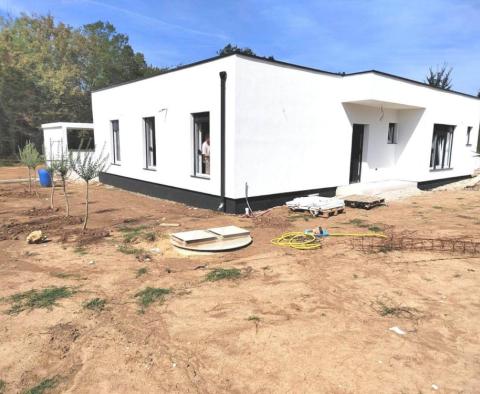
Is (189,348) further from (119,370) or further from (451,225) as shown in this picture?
(451,225)

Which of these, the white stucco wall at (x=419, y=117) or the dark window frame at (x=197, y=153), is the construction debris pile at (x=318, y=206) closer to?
the dark window frame at (x=197, y=153)

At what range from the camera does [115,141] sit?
1517 centimetres

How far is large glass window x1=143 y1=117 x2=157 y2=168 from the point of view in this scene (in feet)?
41.8

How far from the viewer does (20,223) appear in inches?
336

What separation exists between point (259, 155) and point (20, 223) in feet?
20.8

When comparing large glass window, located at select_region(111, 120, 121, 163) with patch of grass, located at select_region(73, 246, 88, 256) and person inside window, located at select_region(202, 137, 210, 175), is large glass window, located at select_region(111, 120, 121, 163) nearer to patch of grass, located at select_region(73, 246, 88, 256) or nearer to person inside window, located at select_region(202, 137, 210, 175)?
person inside window, located at select_region(202, 137, 210, 175)

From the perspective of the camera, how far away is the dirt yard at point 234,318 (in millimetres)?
2943

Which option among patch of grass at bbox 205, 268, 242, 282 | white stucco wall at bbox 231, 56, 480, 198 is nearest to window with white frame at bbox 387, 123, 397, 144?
white stucco wall at bbox 231, 56, 480, 198

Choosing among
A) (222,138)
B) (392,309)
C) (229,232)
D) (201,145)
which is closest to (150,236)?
(229,232)

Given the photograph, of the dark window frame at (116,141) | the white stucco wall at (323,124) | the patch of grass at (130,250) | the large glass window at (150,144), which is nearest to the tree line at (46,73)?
the dark window frame at (116,141)

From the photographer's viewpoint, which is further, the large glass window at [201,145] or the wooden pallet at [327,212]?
the large glass window at [201,145]

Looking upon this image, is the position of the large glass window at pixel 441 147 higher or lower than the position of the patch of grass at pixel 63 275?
higher

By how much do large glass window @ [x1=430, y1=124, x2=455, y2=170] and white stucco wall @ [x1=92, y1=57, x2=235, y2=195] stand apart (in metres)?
10.8

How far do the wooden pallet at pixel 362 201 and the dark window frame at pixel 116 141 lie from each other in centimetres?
963
